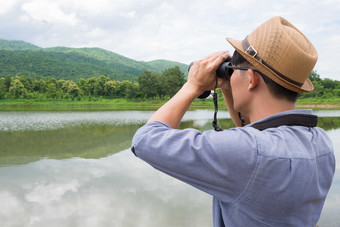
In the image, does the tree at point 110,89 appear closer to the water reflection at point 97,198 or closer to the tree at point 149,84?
the tree at point 149,84

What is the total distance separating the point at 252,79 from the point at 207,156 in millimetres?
341

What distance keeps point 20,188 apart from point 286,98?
5696mm

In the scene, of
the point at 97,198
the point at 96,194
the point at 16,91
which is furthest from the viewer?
the point at 16,91

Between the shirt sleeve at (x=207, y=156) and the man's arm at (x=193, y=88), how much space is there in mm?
107

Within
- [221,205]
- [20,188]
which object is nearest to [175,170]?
[221,205]

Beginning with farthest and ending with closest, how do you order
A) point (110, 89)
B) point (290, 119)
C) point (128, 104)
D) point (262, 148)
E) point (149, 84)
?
point (110, 89) → point (149, 84) → point (128, 104) → point (290, 119) → point (262, 148)

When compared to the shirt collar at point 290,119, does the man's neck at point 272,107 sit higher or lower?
higher

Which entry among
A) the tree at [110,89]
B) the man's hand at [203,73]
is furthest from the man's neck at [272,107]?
the tree at [110,89]

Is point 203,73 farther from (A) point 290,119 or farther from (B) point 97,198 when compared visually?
(B) point 97,198

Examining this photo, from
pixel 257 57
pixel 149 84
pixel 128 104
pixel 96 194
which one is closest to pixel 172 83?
pixel 149 84

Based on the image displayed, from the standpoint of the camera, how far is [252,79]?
901 mm

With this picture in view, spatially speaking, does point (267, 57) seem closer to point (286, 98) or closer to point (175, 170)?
point (286, 98)

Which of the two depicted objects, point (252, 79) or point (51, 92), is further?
point (51, 92)

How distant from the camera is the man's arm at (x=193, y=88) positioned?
0.92 meters
